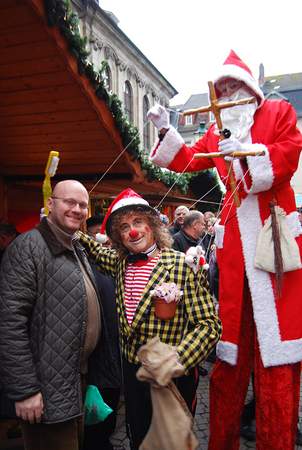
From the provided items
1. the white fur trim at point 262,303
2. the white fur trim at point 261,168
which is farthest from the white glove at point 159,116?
the white fur trim at point 262,303

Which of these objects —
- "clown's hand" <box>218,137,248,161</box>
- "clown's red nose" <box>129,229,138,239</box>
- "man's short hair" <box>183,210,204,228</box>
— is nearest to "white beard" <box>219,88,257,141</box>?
"clown's hand" <box>218,137,248,161</box>

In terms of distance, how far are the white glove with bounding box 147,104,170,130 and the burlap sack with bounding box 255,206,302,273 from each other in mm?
904

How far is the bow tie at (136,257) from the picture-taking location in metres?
2.22

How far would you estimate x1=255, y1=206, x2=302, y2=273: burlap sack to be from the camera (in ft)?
7.80

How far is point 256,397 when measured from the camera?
2555mm

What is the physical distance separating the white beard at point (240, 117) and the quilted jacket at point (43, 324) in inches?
52.0

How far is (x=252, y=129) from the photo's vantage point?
250 centimetres

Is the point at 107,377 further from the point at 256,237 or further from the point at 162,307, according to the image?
the point at 256,237

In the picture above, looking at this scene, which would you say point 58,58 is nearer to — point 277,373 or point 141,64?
point 277,373

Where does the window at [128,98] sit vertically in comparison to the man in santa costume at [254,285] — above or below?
above

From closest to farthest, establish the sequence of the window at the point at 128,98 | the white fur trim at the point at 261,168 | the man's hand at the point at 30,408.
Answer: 1. the man's hand at the point at 30,408
2. the white fur trim at the point at 261,168
3. the window at the point at 128,98

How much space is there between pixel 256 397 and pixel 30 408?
4.83ft

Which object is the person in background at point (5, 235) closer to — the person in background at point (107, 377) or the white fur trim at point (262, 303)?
the person in background at point (107, 377)

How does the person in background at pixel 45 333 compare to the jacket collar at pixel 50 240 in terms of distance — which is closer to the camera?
the person in background at pixel 45 333
